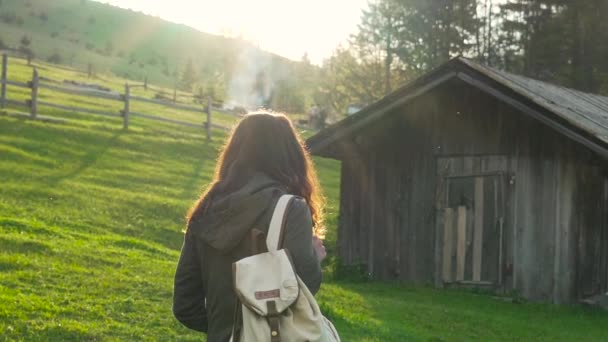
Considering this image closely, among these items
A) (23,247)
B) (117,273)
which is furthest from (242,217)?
(23,247)

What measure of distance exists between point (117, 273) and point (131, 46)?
297 feet

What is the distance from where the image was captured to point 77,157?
2408 centimetres

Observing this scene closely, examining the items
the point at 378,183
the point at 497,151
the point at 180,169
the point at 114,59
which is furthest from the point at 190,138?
the point at 114,59

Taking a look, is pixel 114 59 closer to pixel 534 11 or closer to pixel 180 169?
pixel 534 11

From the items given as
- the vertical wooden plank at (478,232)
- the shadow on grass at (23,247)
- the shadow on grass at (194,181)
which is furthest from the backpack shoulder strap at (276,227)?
the shadow on grass at (194,181)

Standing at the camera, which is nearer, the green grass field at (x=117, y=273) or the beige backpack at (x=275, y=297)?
the beige backpack at (x=275, y=297)

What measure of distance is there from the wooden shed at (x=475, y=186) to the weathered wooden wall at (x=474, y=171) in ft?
0.06

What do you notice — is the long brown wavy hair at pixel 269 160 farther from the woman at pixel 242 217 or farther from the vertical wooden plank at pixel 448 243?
the vertical wooden plank at pixel 448 243

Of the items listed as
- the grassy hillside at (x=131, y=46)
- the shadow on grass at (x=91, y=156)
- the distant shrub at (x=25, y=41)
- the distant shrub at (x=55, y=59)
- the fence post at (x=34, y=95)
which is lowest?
the shadow on grass at (x=91, y=156)

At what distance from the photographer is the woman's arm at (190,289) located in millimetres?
4160

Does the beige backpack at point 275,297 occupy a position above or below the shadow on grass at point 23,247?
above

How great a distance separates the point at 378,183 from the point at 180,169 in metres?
11.0

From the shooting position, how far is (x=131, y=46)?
99.3 meters

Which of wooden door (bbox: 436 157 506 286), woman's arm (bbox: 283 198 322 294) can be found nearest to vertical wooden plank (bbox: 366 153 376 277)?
wooden door (bbox: 436 157 506 286)
